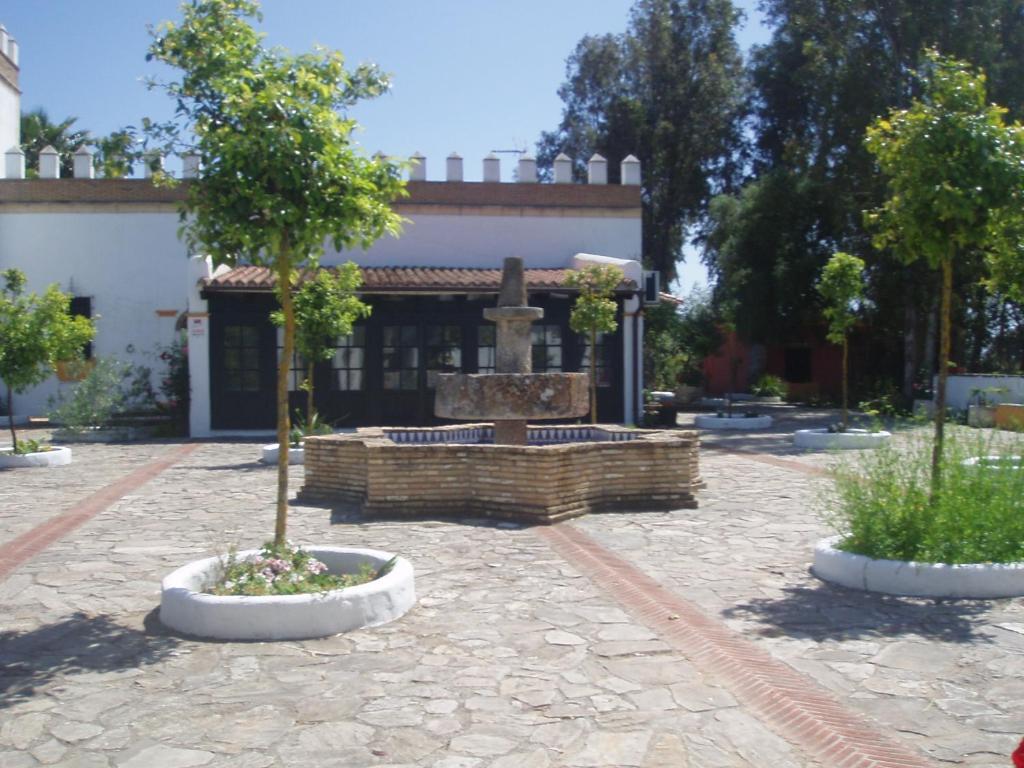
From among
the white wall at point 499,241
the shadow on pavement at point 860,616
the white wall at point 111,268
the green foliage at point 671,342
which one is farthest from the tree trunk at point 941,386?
the green foliage at point 671,342

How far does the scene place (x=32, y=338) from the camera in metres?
15.0

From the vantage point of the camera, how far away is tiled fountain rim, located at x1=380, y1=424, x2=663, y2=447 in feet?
41.1

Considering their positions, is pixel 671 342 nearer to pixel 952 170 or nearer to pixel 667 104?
pixel 667 104

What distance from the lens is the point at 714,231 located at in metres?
34.8

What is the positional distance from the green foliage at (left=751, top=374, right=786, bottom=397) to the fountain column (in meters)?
23.1

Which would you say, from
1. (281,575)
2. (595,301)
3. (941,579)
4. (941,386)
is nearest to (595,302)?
(595,301)

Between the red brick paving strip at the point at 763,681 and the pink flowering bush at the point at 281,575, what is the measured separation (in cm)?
183

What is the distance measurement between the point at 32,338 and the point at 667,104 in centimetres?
2680

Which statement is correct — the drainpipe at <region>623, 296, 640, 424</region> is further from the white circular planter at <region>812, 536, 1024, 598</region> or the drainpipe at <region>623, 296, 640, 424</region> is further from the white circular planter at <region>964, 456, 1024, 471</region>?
the white circular planter at <region>812, 536, 1024, 598</region>

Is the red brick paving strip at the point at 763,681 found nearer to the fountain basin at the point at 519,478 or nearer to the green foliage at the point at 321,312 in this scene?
the fountain basin at the point at 519,478

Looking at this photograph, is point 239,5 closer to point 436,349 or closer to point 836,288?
point 836,288

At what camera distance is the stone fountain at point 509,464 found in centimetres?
969

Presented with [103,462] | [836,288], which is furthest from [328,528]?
[836,288]

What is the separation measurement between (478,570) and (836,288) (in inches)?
447
